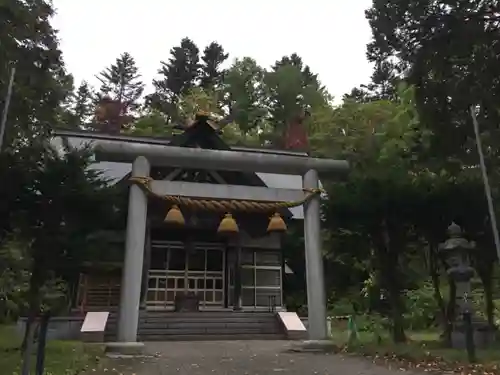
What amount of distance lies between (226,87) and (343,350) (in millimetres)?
31000

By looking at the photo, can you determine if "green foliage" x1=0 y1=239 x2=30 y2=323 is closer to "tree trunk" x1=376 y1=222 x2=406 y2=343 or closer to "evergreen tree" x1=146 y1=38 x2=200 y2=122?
"tree trunk" x1=376 y1=222 x2=406 y2=343

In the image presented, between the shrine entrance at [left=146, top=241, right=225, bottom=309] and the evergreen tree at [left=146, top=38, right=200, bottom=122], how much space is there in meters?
25.8

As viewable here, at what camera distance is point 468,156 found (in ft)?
29.2

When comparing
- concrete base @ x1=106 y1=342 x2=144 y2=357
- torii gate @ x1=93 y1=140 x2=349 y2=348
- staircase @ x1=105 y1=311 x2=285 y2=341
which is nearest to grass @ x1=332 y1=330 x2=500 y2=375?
torii gate @ x1=93 y1=140 x2=349 y2=348

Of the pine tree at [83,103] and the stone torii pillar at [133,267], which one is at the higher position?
the pine tree at [83,103]

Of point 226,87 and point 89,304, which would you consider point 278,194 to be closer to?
point 89,304

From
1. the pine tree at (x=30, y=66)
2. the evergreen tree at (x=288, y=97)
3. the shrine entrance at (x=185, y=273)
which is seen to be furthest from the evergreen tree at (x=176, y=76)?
the pine tree at (x=30, y=66)

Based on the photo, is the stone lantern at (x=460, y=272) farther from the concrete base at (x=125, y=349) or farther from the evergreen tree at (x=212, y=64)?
the evergreen tree at (x=212, y=64)

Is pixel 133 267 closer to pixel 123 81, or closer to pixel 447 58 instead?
pixel 447 58

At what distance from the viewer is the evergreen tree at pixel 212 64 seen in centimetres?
4291

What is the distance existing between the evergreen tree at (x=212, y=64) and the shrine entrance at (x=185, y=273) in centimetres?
2693

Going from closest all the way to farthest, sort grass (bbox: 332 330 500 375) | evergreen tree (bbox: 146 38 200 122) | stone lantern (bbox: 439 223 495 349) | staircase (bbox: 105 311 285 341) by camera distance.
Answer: grass (bbox: 332 330 500 375) → stone lantern (bbox: 439 223 495 349) → staircase (bbox: 105 311 285 341) → evergreen tree (bbox: 146 38 200 122)

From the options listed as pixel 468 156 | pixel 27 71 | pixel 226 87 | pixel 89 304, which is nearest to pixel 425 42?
pixel 468 156

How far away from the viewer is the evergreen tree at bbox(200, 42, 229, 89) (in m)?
42.9
